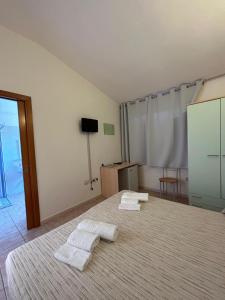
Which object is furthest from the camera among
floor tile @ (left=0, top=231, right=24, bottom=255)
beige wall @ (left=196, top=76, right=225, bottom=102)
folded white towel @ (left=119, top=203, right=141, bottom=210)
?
beige wall @ (left=196, top=76, right=225, bottom=102)

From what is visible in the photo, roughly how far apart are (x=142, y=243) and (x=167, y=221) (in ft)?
1.23

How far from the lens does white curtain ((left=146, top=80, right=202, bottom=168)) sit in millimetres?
2909

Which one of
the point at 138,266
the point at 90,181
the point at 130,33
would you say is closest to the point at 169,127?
the point at 130,33

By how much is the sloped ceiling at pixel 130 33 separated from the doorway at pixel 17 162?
3.31 feet

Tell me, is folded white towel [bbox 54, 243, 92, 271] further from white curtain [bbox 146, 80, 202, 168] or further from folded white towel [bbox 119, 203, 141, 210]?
white curtain [bbox 146, 80, 202, 168]

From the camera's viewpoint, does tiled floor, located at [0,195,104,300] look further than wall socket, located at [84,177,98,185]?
No

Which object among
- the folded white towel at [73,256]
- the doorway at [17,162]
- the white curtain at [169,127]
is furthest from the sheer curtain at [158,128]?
the folded white towel at [73,256]

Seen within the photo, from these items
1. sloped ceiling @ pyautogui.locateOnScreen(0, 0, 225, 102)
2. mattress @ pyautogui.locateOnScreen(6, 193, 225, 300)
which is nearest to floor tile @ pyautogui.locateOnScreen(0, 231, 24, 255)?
mattress @ pyautogui.locateOnScreen(6, 193, 225, 300)

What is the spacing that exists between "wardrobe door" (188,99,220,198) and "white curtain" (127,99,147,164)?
129 centimetres

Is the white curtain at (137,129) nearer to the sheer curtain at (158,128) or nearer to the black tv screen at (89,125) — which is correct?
the sheer curtain at (158,128)

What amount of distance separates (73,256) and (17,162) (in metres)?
3.64

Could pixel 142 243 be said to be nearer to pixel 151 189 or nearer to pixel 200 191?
pixel 200 191

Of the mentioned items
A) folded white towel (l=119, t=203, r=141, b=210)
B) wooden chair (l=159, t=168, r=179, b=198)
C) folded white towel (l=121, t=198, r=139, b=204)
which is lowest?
wooden chair (l=159, t=168, r=179, b=198)

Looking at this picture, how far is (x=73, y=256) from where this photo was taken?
95cm
